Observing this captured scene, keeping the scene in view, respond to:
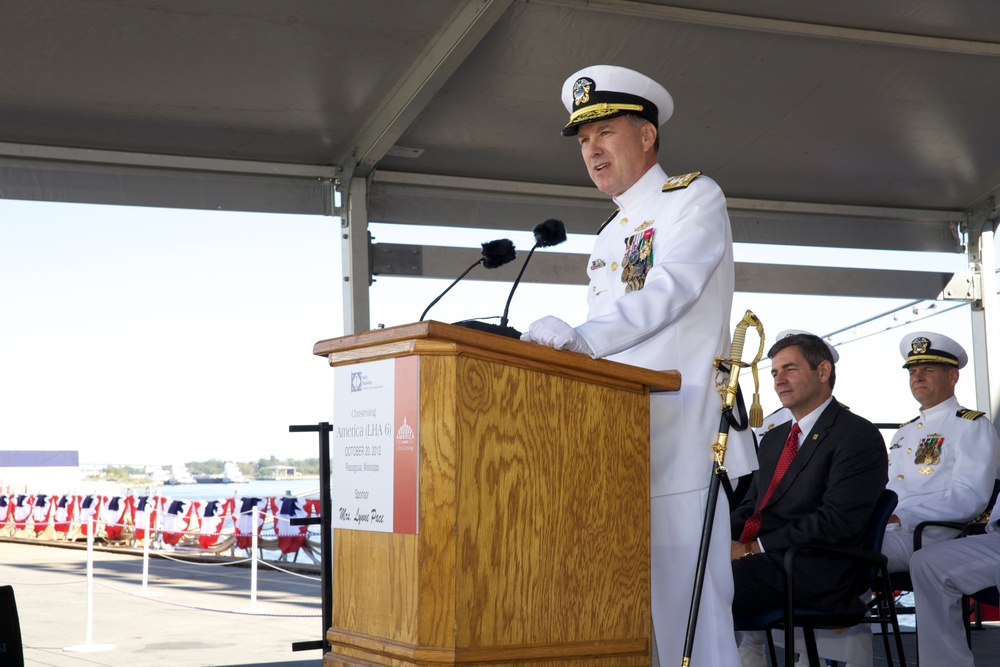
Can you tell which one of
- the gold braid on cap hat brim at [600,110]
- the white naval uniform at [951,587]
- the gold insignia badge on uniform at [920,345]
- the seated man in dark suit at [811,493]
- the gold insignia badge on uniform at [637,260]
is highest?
the gold braid on cap hat brim at [600,110]

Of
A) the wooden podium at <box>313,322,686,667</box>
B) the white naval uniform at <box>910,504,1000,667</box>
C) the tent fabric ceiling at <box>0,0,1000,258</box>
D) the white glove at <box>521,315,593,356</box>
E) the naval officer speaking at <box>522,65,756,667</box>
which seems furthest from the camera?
the tent fabric ceiling at <box>0,0,1000,258</box>

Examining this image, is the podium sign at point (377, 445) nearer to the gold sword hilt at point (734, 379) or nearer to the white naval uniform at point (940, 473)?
the gold sword hilt at point (734, 379)

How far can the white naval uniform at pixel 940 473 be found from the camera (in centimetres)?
419

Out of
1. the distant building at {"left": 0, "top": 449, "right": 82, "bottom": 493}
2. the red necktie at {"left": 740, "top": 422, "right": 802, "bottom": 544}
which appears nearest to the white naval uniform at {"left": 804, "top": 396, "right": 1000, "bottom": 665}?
the red necktie at {"left": 740, "top": 422, "right": 802, "bottom": 544}

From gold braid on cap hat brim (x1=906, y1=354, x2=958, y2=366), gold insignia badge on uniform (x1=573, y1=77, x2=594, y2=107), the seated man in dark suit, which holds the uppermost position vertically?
gold insignia badge on uniform (x1=573, y1=77, x2=594, y2=107)

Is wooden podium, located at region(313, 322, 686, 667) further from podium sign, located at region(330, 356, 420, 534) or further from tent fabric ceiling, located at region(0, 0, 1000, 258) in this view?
tent fabric ceiling, located at region(0, 0, 1000, 258)

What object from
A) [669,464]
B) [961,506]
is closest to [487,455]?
[669,464]

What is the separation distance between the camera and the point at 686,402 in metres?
1.93

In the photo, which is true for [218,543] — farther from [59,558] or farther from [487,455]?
[487,455]

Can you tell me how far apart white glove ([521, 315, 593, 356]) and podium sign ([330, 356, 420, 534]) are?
0.23 meters

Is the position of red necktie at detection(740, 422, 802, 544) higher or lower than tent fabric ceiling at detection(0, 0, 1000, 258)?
lower

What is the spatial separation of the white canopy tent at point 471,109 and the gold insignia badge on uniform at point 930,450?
1.53m

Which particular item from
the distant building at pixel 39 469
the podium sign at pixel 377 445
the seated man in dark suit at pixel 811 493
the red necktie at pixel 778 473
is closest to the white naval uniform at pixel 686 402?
the podium sign at pixel 377 445

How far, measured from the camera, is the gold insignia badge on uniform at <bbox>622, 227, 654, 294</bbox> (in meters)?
2.05
